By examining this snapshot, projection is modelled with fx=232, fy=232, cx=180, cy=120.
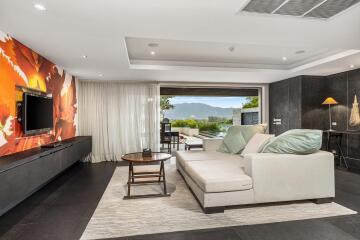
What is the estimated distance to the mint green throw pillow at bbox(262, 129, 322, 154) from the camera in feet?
9.27

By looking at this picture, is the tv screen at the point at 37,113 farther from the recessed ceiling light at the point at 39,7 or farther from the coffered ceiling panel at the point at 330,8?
the coffered ceiling panel at the point at 330,8

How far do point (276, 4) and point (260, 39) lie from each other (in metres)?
0.93

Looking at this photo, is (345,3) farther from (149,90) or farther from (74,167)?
(74,167)

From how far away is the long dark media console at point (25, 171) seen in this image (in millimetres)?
2213

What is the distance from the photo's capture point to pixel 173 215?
2617 mm

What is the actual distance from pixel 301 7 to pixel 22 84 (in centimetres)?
359

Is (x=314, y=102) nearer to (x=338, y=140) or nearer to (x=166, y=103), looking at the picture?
(x=338, y=140)

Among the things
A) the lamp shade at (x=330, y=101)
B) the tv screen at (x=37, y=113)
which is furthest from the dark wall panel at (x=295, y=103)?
the tv screen at (x=37, y=113)

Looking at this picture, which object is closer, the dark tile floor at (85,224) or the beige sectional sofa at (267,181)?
the dark tile floor at (85,224)

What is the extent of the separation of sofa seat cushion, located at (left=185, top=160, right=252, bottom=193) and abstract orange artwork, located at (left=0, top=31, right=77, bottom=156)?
2397 mm

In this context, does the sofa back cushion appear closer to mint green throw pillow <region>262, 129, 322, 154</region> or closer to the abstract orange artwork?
mint green throw pillow <region>262, 129, 322, 154</region>

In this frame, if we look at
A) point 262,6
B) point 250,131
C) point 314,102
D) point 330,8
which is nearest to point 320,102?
point 314,102

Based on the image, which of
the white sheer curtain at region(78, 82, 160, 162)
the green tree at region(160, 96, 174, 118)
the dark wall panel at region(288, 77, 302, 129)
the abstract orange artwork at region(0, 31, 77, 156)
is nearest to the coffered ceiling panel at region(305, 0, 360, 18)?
the dark wall panel at region(288, 77, 302, 129)

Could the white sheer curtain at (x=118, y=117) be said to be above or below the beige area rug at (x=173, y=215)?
above
